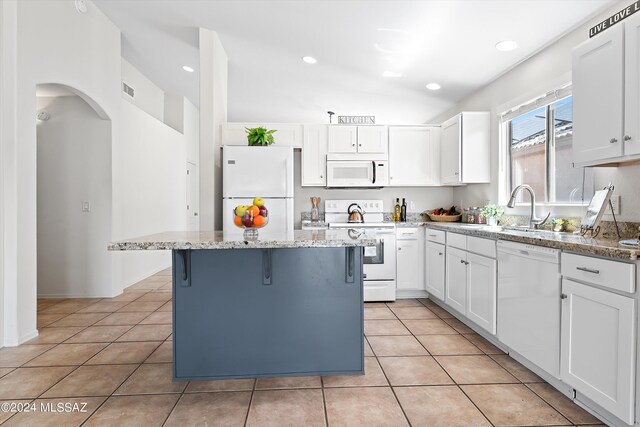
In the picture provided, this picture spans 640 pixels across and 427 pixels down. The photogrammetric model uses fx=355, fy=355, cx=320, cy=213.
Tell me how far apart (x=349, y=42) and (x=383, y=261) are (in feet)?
7.84

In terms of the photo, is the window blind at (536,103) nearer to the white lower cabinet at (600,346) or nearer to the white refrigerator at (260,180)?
the white lower cabinet at (600,346)

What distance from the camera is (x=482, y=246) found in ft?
9.45

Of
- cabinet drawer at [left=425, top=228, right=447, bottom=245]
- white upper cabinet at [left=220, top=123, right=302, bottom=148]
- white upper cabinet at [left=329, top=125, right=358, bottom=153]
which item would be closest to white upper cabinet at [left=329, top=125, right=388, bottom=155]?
white upper cabinet at [left=329, top=125, right=358, bottom=153]

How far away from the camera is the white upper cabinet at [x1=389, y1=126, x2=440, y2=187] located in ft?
14.8

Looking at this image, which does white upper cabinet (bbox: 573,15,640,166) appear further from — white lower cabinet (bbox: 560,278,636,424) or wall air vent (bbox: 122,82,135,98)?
wall air vent (bbox: 122,82,135,98)

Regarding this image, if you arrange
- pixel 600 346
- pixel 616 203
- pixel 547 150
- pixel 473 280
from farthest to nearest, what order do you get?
1. pixel 547 150
2. pixel 473 280
3. pixel 616 203
4. pixel 600 346

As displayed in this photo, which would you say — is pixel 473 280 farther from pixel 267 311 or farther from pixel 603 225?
pixel 267 311

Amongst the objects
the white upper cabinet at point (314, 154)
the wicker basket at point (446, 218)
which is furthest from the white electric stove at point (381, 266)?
the white upper cabinet at point (314, 154)

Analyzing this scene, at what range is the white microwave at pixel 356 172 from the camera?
14.5 ft

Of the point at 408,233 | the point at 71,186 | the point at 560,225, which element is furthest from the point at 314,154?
the point at 71,186

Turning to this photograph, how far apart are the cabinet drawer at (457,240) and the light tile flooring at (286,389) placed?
80 centimetres

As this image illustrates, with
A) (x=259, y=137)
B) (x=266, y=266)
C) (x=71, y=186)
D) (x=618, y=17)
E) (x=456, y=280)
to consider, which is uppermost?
(x=618, y=17)

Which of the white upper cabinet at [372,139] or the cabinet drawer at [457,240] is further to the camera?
the white upper cabinet at [372,139]

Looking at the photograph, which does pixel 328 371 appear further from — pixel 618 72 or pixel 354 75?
pixel 354 75
